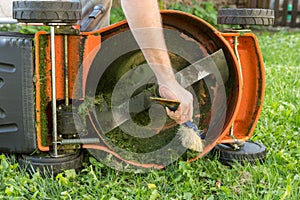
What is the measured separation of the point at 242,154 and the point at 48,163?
2.92 feet

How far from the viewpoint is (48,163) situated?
1.96 metres

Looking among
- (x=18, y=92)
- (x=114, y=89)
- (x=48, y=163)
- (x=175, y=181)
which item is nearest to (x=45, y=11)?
(x=18, y=92)

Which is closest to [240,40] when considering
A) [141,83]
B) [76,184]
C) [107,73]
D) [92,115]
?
[141,83]

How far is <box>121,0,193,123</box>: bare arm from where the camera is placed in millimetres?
1741

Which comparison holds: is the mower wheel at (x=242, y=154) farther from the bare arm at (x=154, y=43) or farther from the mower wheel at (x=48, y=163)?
the mower wheel at (x=48, y=163)

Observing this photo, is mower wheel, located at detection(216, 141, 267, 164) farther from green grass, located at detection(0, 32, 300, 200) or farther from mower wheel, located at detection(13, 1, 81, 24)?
mower wheel, located at detection(13, 1, 81, 24)

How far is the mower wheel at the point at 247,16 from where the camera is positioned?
7.07ft

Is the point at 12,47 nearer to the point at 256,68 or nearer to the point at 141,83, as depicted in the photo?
the point at 141,83

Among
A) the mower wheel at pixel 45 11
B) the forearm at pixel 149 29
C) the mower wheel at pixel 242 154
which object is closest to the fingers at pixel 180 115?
the forearm at pixel 149 29

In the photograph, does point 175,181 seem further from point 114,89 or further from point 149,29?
point 149,29

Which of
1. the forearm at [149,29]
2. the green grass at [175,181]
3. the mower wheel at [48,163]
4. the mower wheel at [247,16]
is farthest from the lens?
the mower wheel at [247,16]

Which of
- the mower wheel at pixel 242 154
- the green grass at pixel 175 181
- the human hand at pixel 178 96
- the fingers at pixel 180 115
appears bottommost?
the green grass at pixel 175 181

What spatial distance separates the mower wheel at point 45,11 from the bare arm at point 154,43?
22 centimetres

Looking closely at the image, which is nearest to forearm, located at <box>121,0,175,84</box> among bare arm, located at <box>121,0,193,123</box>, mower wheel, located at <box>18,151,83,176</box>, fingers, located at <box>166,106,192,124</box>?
bare arm, located at <box>121,0,193,123</box>
